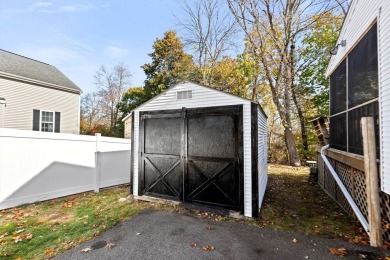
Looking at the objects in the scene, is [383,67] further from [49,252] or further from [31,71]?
[31,71]

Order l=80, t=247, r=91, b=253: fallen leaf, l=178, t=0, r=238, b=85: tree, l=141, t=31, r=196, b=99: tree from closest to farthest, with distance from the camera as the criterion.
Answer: l=80, t=247, r=91, b=253: fallen leaf → l=178, t=0, r=238, b=85: tree → l=141, t=31, r=196, b=99: tree

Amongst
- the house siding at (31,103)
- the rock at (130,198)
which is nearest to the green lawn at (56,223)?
the rock at (130,198)

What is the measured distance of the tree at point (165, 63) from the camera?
21.7 m

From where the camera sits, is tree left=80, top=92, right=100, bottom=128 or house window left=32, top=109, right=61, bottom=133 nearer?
house window left=32, top=109, right=61, bottom=133

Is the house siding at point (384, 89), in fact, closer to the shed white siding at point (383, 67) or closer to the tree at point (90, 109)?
the shed white siding at point (383, 67)

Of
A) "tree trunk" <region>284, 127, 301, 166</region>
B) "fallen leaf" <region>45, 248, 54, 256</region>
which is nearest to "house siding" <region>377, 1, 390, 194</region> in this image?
"fallen leaf" <region>45, 248, 54, 256</region>

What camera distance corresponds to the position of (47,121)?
528 inches

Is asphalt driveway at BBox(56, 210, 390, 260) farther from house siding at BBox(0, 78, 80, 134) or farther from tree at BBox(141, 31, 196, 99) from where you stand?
tree at BBox(141, 31, 196, 99)

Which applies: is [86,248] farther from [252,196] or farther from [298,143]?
[298,143]

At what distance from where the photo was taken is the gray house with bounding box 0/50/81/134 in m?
11.5

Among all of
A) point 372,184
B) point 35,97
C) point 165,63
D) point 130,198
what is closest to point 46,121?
point 35,97

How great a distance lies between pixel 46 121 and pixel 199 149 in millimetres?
12537

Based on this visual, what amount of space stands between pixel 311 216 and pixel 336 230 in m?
0.84

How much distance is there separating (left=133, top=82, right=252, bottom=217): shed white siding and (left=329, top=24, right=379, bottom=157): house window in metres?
2.45
